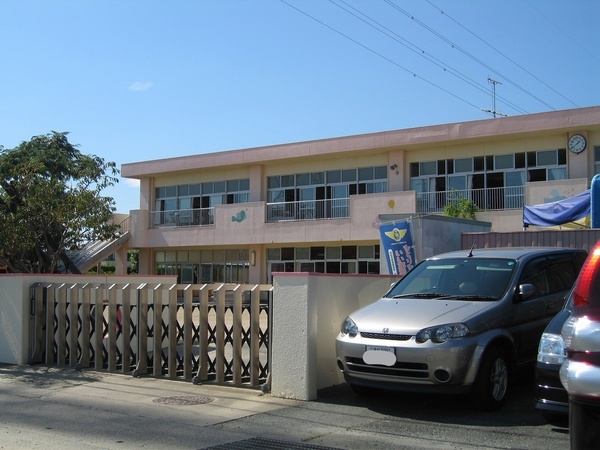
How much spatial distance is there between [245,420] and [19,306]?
5972 millimetres

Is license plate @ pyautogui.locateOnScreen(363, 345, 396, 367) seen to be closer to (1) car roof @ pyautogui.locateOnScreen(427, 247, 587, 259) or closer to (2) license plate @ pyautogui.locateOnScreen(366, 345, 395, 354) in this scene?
(2) license plate @ pyautogui.locateOnScreen(366, 345, 395, 354)

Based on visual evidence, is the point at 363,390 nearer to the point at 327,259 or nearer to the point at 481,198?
the point at 481,198

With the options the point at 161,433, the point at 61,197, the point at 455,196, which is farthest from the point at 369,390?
the point at 455,196

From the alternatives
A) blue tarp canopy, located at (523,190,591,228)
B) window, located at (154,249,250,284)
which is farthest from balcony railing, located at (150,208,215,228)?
blue tarp canopy, located at (523,190,591,228)

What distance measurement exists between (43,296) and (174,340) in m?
3.17

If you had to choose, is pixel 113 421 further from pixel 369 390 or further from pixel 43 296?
pixel 43 296

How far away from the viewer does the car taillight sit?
351 cm

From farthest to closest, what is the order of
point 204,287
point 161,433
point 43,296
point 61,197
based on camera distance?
1. point 61,197
2. point 43,296
3. point 204,287
4. point 161,433

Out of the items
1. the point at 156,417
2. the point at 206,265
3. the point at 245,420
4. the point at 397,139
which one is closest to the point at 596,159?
the point at 397,139

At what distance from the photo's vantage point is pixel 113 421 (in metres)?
7.73

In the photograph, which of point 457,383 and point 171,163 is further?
point 171,163

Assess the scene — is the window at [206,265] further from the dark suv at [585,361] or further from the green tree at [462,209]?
the dark suv at [585,361]

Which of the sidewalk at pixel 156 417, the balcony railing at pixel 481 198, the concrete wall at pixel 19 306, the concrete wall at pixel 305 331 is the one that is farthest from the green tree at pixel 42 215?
the balcony railing at pixel 481 198

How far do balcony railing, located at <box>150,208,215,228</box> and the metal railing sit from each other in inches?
987
